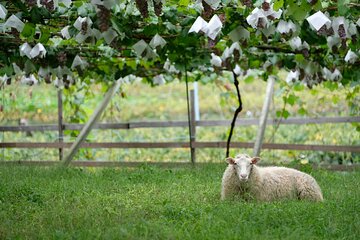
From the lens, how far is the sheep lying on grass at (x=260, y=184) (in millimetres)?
9047

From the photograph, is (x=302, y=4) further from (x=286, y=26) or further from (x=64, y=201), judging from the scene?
(x=64, y=201)

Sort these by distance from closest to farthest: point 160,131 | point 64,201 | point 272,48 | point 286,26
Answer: point 286,26, point 64,201, point 272,48, point 160,131

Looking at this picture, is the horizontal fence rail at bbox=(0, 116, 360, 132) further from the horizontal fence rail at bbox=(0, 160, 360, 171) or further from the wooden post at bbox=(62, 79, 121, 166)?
the wooden post at bbox=(62, 79, 121, 166)

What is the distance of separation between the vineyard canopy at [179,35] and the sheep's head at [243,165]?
1.32m

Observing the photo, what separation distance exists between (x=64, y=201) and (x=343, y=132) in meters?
9.95

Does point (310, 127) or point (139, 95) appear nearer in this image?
point (310, 127)

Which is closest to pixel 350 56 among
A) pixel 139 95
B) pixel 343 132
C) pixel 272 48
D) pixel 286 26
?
pixel 272 48

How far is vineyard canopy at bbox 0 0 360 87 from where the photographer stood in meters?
7.32

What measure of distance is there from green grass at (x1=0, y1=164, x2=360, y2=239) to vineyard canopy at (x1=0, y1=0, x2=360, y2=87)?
64.2 inches

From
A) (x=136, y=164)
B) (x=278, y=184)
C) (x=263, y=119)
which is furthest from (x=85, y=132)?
(x=278, y=184)

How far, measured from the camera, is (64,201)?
853 cm

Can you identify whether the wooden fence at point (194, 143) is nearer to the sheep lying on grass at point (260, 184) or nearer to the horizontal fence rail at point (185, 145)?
the horizontal fence rail at point (185, 145)

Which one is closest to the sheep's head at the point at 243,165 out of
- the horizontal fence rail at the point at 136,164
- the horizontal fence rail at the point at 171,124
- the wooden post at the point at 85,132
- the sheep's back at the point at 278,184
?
the sheep's back at the point at 278,184

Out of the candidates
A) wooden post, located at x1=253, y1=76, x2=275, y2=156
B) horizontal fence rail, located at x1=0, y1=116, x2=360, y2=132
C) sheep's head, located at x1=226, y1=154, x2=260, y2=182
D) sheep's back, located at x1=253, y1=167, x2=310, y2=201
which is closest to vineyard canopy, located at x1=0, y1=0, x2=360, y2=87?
wooden post, located at x1=253, y1=76, x2=275, y2=156
